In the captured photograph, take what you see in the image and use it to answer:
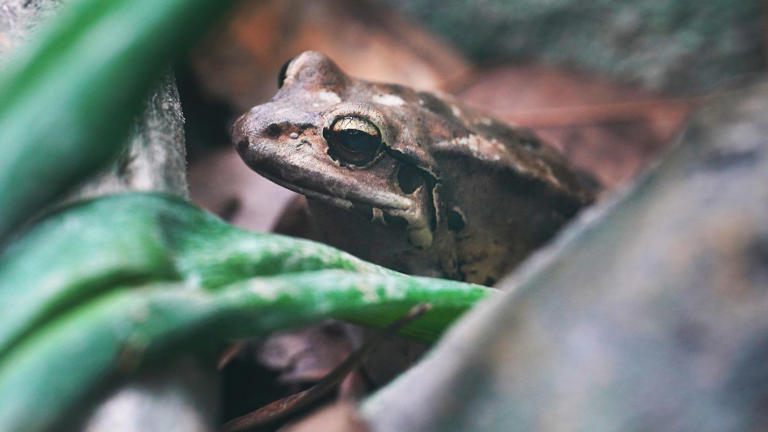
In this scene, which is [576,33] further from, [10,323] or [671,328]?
[10,323]

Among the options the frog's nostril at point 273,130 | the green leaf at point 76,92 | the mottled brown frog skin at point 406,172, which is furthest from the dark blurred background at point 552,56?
the green leaf at point 76,92

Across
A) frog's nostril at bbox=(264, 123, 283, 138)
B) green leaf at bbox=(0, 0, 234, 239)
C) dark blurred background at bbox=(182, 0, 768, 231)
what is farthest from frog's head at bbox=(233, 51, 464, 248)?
green leaf at bbox=(0, 0, 234, 239)

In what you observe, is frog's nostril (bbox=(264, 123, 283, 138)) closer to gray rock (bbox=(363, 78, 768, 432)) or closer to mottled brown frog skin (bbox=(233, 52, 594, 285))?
mottled brown frog skin (bbox=(233, 52, 594, 285))

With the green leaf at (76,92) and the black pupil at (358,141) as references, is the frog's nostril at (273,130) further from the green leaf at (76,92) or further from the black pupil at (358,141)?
the green leaf at (76,92)

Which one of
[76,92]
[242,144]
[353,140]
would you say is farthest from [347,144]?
[76,92]

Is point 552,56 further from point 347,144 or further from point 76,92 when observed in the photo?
point 76,92

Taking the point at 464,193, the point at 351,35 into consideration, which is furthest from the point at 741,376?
the point at 351,35
